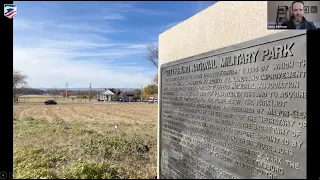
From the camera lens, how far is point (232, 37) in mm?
3027

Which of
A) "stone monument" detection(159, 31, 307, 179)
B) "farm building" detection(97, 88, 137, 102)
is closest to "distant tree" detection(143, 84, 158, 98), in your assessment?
"farm building" detection(97, 88, 137, 102)

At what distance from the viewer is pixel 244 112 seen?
2600mm

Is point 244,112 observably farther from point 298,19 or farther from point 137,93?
point 137,93

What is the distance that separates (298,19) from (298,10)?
8 centimetres

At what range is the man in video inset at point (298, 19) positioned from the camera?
2.47m

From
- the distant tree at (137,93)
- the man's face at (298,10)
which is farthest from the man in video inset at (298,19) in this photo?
the distant tree at (137,93)

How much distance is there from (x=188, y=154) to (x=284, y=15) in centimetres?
191

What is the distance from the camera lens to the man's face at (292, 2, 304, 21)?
8.17 ft
